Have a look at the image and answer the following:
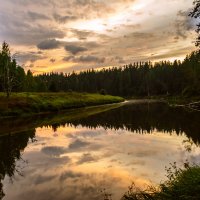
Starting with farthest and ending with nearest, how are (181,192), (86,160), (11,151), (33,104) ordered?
(33,104), (11,151), (86,160), (181,192)

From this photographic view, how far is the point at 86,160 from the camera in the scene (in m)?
21.9

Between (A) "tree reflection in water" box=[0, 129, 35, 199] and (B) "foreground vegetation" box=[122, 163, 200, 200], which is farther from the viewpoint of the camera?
(A) "tree reflection in water" box=[0, 129, 35, 199]

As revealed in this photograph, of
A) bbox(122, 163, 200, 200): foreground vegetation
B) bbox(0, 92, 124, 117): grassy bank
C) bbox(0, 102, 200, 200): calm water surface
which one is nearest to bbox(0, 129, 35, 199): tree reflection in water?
bbox(0, 102, 200, 200): calm water surface

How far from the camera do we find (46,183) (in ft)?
54.0

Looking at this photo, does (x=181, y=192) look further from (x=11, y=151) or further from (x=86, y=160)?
(x=11, y=151)

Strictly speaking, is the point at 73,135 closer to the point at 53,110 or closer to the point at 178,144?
the point at 178,144

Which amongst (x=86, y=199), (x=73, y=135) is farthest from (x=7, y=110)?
(x=86, y=199)

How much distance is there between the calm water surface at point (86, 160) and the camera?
15297 millimetres

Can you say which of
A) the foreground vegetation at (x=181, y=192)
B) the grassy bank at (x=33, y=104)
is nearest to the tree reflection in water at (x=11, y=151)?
the foreground vegetation at (x=181, y=192)

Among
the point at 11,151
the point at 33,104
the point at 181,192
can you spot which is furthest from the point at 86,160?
the point at 33,104

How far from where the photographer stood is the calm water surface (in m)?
15.3

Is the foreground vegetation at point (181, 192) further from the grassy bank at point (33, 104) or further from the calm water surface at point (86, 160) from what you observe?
the grassy bank at point (33, 104)

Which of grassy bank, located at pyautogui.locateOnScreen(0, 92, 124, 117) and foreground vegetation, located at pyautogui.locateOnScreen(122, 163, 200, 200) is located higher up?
foreground vegetation, located at pyautogui.locateOnScreen(122, 163, 200, 200)

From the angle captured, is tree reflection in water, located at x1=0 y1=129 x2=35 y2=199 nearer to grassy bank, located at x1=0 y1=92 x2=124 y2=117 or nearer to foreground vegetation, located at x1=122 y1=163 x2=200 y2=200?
foreground vegetation, located at x1=122 y1=163 x2=200 y2=200
